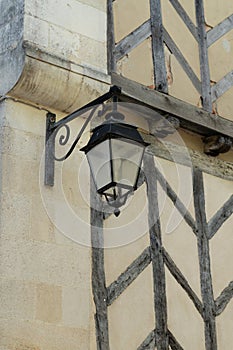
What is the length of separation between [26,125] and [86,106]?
314mm

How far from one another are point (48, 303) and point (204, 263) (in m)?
1.26

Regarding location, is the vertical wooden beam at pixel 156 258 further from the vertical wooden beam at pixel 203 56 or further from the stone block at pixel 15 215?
the stone block at pixel 15 215

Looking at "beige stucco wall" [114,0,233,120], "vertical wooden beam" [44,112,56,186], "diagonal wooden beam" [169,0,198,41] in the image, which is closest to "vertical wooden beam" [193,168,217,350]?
"beige stucco wall" [114,0,233,120]

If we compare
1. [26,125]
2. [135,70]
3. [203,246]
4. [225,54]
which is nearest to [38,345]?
[26,125]

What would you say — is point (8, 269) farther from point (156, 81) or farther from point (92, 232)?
point (156, 81)

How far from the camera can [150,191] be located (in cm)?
509

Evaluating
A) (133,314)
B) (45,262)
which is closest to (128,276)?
(133,314)

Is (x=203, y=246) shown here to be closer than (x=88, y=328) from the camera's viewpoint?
No

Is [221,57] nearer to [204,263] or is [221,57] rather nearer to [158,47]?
[158,47]

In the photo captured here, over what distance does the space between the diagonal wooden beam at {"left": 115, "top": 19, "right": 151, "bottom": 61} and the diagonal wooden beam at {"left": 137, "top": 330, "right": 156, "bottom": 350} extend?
151 centimetres

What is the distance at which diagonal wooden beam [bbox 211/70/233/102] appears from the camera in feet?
18.5

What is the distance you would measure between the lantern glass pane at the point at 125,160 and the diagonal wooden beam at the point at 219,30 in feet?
5.96

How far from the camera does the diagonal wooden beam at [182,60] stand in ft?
18.0

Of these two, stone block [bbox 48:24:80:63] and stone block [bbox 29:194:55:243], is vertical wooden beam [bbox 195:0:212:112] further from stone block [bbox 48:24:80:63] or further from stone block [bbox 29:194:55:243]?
stone block [bbox 29:194:55:243]
